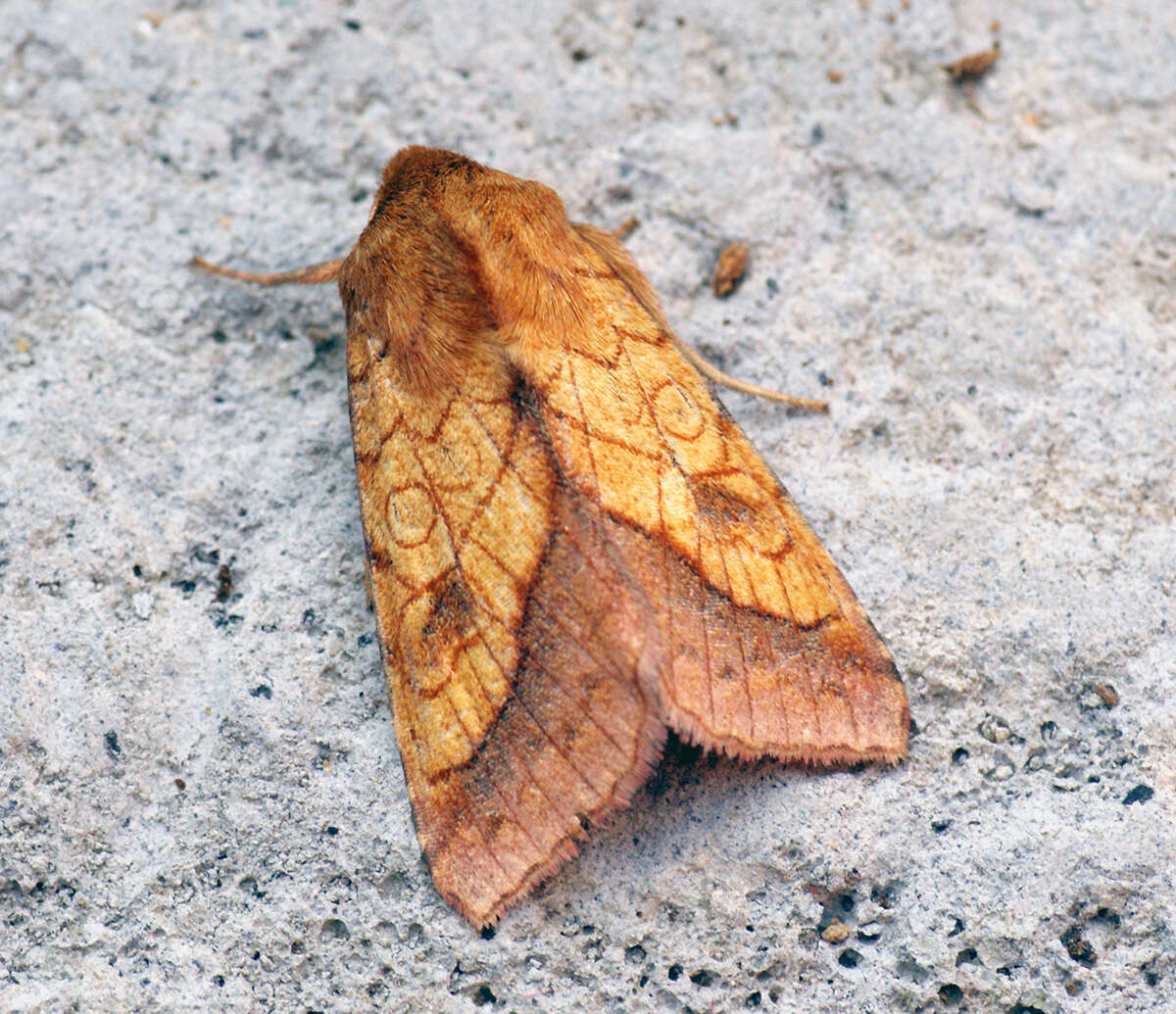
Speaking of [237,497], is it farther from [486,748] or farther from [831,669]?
[831,669]

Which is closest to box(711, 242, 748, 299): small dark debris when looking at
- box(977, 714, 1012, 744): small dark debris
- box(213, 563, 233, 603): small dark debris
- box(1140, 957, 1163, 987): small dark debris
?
box(977, 714, 1012, 744): small dark debris

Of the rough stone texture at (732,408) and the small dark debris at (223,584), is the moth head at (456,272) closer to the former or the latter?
the rough stone texture at (732,408)

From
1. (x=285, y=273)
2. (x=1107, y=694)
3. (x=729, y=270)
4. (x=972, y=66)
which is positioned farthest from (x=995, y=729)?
(x=285, y=273)

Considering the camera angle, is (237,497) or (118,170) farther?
(118,170)

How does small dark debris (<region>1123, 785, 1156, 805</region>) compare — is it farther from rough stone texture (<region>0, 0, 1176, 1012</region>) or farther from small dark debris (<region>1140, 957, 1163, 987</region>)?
small dark debris (<region>1140, 957, 1163, 987</region>)

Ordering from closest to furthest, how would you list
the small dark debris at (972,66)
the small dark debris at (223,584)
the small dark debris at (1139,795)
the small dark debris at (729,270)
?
1. the small dark debris at (1139,795)
2. the small dark debris at (223,584)
3. the small dark debris at (729,270)
4. the small dark debris at (972,66)

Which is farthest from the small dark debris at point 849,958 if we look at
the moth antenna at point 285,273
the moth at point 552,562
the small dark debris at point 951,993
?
the moth antenna at point 285,273

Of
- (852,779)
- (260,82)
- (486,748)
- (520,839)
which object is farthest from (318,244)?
(852,779)
